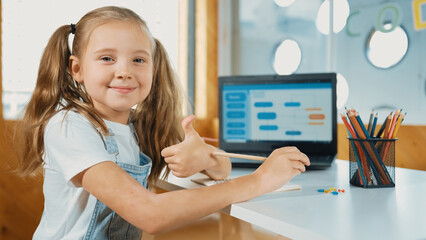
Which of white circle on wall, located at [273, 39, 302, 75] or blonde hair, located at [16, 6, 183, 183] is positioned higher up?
white circle on wall, located at [273, 39, 302, 75]

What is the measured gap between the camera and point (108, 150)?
2.92ft

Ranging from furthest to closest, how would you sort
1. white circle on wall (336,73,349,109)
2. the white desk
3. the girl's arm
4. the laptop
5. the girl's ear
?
white circle on wall (336,73,349,109)
the laptop
the girl's ear
the girl's arm
the white desk

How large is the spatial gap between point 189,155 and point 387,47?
3.86 feet

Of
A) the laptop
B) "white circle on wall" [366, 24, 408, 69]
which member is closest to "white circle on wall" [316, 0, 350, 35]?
"white circle on wall" [366, 24, 408, 69]

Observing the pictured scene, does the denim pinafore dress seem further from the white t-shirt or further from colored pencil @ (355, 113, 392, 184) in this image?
colored pencil @ (355, 113, 392, 184)

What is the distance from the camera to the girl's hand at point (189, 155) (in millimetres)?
846

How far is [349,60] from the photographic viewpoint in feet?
5.96

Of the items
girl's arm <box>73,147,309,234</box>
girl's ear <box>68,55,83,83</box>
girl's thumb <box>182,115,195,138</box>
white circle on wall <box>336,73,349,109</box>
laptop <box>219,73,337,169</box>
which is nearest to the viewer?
girl's arm <box>73,147,309,234</box>

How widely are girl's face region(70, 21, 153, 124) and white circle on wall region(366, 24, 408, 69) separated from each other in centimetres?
114

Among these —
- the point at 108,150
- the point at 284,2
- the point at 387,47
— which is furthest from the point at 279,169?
the point at 284,2

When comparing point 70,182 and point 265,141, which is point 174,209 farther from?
point 265,141

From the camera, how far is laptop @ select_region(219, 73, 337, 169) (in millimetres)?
1325

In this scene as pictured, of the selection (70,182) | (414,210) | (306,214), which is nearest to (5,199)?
(70,182)

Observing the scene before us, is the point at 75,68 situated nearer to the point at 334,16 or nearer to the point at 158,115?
the point at 158,115
